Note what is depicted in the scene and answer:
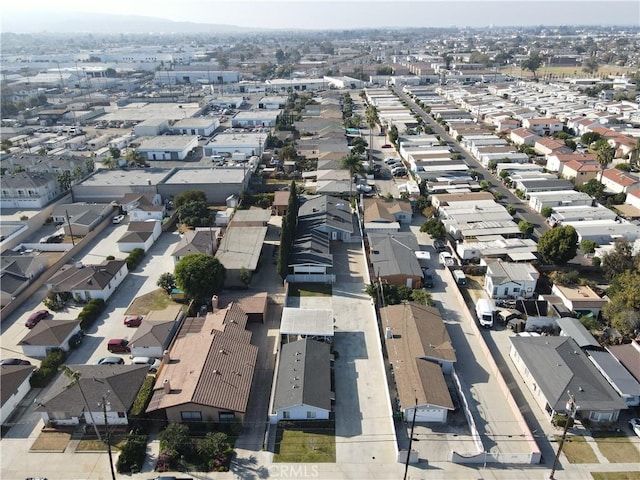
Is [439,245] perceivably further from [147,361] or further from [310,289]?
[147,361]

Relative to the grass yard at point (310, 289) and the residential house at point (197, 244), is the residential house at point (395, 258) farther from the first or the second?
the residential house at point (197, 244)

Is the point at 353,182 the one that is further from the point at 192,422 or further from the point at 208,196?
the point at 192,422

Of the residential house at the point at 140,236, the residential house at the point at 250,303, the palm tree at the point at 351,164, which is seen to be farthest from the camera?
the palm tree at the point at 351,164

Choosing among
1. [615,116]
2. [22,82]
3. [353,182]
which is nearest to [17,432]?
[353,182]

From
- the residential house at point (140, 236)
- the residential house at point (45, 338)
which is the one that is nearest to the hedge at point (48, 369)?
the residential house at point (45, 338)

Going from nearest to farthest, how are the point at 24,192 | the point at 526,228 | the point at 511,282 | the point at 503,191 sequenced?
the point at 511,282 → the point at 526,228 → the point at 24,192 → the point at 503,191

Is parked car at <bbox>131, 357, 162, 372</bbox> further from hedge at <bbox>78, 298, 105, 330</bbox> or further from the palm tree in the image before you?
the palm tree

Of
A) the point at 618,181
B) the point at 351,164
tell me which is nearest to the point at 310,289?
the point at 351,164

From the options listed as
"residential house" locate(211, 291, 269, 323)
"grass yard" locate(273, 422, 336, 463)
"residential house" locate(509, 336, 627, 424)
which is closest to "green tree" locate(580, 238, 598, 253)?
"residential house" locate(509, 336, 627, 424)
